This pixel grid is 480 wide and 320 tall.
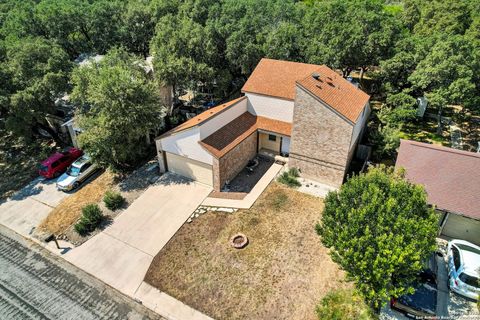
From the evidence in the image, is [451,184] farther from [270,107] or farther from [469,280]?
[270,107]

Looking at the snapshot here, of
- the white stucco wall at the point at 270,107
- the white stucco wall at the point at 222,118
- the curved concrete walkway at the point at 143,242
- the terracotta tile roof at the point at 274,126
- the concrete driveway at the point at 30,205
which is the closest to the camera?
the curved concrete walkway at the point at 143,242

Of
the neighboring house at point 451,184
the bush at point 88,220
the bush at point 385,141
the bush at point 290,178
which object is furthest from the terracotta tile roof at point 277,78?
the bush at point 88,220

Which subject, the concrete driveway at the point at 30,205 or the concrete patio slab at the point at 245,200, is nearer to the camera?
the concrete driveway at the point at 30,205

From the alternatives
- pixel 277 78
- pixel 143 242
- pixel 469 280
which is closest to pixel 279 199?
pixel 143 242

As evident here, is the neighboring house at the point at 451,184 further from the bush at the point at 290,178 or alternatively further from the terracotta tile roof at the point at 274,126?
the terracotta tile roof at the point at 274,126

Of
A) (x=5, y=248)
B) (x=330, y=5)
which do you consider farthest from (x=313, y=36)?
(x=5, y=248)

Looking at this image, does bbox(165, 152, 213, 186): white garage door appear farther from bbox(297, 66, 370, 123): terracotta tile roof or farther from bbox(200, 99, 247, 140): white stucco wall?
bbox(297, 66, 370, 123): terracotta tile roof
